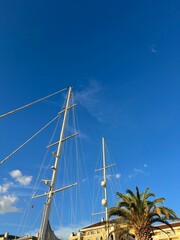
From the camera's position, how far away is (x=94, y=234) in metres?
70.2

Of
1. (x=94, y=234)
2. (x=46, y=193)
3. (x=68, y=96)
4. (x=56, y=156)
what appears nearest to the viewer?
(x=46, y=193)

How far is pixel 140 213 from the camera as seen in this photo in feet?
90.8

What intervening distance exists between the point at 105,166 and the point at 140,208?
870 inches

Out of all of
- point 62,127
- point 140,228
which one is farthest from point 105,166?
point 140,228

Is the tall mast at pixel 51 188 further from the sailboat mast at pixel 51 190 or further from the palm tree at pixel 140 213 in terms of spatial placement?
the palm tree at pixel 140 213

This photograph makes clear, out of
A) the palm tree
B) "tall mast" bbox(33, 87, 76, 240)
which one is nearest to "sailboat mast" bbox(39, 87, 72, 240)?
"tall mast" bbox(33, 87, 76, 240)

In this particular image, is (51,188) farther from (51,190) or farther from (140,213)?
(140,213)

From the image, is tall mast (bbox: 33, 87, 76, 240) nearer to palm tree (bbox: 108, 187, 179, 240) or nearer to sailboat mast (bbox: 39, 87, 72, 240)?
sailboat mast (bbox: 39, 87, 72, 240)

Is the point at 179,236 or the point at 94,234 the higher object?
the point at 94,234

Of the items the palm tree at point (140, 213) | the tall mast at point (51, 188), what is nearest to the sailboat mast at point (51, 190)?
the tall mast at point (51, 188)

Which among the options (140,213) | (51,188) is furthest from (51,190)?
(140,213)

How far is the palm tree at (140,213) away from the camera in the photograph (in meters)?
27.1

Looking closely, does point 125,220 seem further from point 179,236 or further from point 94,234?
point 94,234

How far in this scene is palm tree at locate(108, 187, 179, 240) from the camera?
27095 millimetres
